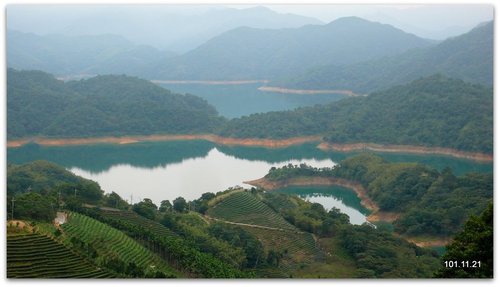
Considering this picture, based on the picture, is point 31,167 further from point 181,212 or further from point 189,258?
point 189,258

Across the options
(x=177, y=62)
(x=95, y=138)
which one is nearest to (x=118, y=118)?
(x=95, y=138)

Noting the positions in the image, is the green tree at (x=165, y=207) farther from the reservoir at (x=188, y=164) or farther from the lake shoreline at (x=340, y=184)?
the lake shoreline at (x=340, y=184)

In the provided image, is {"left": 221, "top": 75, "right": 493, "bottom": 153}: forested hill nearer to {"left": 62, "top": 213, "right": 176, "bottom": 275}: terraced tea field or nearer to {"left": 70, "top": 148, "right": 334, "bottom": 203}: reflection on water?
{"left": 70, "top": 148, "right": 334, "bottom": 203}: reflection on water

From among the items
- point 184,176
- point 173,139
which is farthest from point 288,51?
point 184,176

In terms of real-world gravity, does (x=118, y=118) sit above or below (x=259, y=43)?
below

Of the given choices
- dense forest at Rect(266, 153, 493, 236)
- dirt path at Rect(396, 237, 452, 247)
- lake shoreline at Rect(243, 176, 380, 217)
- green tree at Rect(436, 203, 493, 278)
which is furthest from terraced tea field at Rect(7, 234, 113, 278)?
lake shoreline at Rect(243, 176, 380, 217)
